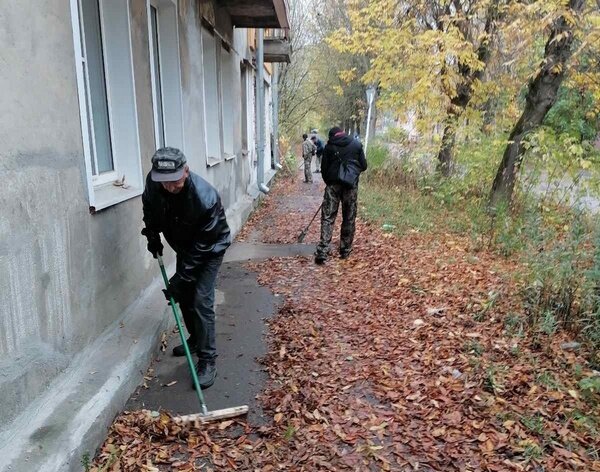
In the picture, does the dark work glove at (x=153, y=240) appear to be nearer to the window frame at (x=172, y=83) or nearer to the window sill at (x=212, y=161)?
the window frame at (x=172, y=83)

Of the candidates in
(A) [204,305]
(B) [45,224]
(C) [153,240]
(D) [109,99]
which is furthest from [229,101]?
(B) [45,224]

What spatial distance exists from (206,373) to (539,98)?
725 cm

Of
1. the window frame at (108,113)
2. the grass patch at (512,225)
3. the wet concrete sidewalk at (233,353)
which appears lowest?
the wet concrete sidewalk at (233,353)

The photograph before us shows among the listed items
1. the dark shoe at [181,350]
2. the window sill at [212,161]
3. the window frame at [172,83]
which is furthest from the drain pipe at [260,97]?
the dark shoe at [181,350]

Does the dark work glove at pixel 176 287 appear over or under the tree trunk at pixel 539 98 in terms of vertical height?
under

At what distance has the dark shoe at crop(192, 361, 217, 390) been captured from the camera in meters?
3.54

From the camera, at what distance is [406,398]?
10.9 feet

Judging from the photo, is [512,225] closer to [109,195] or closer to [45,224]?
[109,195]

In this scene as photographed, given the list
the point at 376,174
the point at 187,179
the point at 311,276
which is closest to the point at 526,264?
the point at 311,276

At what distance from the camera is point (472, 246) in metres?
6.55

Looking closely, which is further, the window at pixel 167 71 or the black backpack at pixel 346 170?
the black backpack at pixel 346 170

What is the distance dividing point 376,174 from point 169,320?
11.2 m

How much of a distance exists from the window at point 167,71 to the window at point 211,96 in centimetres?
175

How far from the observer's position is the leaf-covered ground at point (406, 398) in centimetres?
275
